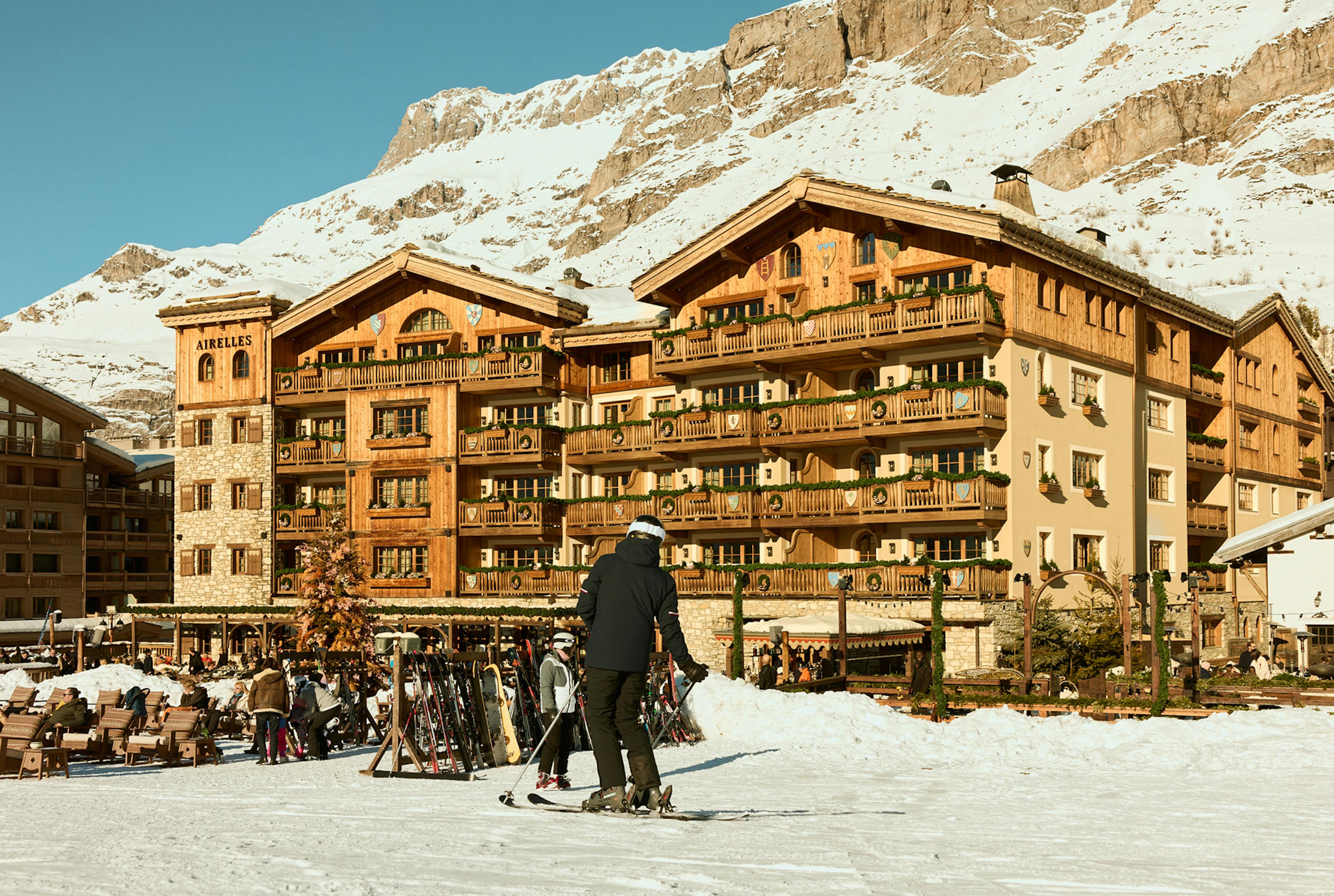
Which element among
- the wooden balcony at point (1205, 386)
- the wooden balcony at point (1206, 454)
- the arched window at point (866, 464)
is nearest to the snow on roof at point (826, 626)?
the arched window at point (866, 464)

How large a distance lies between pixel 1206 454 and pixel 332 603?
97.2 ft

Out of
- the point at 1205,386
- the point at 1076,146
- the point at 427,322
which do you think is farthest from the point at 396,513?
the point at 1076,146

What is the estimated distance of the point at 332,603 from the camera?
4131cm

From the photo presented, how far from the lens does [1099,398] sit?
41.1m

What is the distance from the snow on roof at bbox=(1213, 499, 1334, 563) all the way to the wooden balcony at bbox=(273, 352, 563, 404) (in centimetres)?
2203

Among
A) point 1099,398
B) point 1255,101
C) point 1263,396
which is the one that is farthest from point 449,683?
point 1255,101

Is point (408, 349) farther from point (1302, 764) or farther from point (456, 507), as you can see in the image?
point (1302, 764)

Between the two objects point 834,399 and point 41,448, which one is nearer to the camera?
point 834,399

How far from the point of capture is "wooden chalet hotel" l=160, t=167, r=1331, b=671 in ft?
123

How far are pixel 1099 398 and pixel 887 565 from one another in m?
9.13

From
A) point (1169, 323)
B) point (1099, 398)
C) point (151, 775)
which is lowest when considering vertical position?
point (151, 775)

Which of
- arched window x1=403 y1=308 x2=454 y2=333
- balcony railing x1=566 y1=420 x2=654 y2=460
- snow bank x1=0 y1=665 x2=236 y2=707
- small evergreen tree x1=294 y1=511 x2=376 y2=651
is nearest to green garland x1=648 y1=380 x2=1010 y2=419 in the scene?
balcony railing x1=566 y1=420 x2=654 y2=460

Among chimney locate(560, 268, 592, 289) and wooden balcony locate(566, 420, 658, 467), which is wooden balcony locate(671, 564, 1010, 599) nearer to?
wooden balcony locate(566, 420, 658, 467)

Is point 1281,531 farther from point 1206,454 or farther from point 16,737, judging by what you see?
point 16,737
